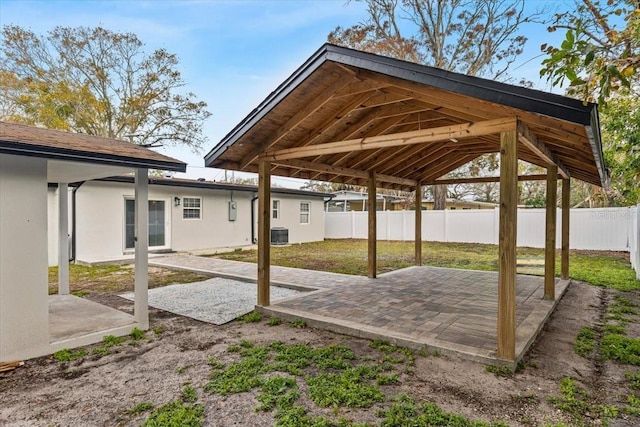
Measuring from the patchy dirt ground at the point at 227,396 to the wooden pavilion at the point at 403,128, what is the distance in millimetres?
545

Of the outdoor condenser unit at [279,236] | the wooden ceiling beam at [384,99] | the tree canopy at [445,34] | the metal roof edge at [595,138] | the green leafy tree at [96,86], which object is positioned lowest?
the outdoor condenser unit at [279,236]

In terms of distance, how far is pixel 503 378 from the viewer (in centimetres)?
317

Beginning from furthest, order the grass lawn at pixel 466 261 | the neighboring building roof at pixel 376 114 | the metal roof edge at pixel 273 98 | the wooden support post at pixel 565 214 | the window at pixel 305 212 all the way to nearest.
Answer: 1. the window at pixel 305 212
2. the grass lawn at pixel 466 261
3. the wooden support post at pixel 565 214
4. the metal roof edge at pixel 273 98
5. the neighboring building roof at pixel 376 114

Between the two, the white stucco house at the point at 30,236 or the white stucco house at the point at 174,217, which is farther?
the white stucco house at the point at 174,217

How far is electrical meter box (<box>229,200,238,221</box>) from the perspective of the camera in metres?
14.1

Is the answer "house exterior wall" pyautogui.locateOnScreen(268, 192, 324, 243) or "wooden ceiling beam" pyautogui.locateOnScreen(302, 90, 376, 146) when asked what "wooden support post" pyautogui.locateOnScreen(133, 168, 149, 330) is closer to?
"wooden ceiling beam" pyautogui.locateOnScreen(302, 90, 376, 146)

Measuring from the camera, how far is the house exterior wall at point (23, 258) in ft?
11.3

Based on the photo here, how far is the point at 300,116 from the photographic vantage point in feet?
15.2

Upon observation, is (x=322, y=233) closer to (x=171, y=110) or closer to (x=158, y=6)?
(x=171, y=110)

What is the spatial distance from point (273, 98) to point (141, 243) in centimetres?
245

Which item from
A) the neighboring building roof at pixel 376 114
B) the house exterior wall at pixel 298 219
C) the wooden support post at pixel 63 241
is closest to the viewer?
the neighboring building roof at pixel 376 114

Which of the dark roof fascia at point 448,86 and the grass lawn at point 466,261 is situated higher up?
the dark roof fascia at point 448,86

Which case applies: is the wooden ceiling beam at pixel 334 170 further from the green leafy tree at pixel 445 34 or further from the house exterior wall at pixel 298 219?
the green leafy tree at pixel 445 34

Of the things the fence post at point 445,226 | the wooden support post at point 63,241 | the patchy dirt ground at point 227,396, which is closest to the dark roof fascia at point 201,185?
the wooden support post at point 63,241
